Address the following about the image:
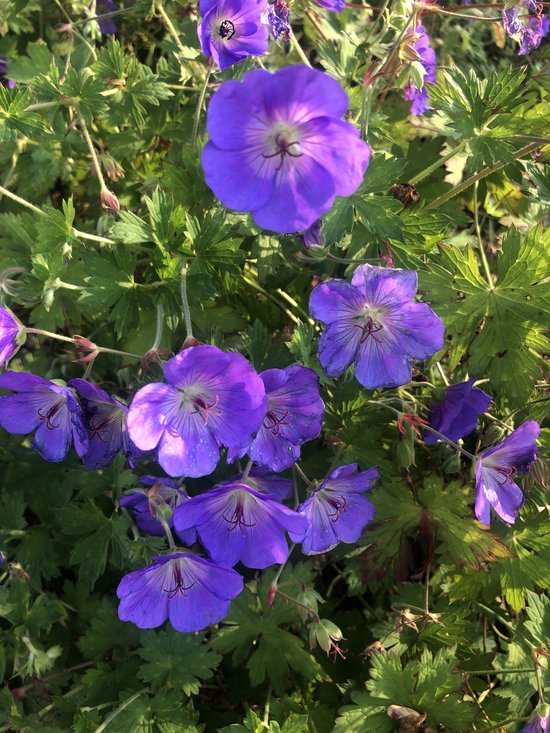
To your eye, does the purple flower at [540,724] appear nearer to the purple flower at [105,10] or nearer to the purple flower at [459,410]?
the purple flower at [459,410]

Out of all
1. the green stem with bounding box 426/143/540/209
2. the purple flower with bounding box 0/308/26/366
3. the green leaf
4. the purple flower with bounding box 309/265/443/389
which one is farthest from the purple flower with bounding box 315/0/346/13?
the green leaf

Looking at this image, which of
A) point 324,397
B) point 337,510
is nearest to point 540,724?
point 337,510

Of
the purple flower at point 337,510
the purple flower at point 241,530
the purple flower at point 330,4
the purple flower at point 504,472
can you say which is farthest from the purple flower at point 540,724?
the purple flower at point 330,4

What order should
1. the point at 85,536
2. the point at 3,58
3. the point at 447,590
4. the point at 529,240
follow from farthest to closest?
1. the point at 3,58
2. the point at 85,536
3. the point at 447,590
4. the point at 529,240

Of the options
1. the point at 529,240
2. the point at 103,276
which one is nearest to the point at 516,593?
the point at 529,240

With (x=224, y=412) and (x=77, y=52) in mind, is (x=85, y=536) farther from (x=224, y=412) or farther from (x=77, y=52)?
(x=77, y=52)

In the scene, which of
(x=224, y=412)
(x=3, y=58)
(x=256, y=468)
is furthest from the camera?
(x=3, y=58)
